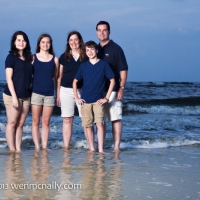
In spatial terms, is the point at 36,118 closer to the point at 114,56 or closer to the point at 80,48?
the point at 80,48

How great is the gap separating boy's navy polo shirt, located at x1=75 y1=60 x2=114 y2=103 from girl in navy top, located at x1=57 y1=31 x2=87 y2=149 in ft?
0.56

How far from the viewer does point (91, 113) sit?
6.34m

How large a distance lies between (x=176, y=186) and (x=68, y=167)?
131 centimetres

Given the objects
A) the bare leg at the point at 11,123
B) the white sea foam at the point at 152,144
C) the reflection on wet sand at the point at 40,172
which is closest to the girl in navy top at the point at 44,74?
the bare leg at the point at 11,123

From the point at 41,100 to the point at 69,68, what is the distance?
517mm

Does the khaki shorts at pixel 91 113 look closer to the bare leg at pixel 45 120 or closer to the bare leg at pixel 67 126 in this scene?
the bare leg at pixel 67 126

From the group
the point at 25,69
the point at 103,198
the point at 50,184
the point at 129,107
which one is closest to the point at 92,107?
the point at 25,69

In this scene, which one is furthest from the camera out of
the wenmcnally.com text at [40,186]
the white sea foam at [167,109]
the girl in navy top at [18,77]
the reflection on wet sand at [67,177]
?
the white sea foam at [167,109]

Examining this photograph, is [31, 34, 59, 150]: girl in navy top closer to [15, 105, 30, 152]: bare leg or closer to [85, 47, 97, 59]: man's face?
[15, 105, 30, 152]: bare leg

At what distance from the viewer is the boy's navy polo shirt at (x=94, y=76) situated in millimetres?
6148

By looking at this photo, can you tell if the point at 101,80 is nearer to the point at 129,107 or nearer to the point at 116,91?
the point at 116,91

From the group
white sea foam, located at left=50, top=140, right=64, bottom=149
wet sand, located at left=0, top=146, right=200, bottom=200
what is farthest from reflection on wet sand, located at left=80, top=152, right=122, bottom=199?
white sea foam, located at left=50, top=140, right=64, bottom=149

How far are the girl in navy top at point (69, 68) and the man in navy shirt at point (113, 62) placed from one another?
249 mm

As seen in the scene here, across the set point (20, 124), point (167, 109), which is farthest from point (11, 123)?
point (167, 109)
